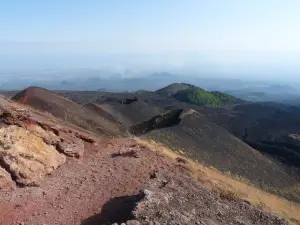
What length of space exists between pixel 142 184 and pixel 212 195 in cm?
242

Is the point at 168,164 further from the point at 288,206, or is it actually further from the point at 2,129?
the point at 288,206

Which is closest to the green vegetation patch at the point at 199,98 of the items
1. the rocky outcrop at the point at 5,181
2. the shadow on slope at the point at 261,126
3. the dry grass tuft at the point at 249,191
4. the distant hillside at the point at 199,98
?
the distant hillside at the point at 199,98

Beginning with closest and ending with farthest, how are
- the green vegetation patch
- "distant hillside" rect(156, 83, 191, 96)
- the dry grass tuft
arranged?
the dry grass tuft → the green vegetation patch → "distant hillside" rect(156, 83, 191, 96)

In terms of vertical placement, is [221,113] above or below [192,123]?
below

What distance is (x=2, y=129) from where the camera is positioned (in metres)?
14.5

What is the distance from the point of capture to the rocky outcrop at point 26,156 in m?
13.3

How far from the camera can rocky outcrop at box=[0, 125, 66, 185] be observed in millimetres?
13305

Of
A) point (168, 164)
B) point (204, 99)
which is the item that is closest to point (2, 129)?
point (168, 164)

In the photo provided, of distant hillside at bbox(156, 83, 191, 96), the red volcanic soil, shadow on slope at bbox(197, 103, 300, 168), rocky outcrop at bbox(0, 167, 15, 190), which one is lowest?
shadow on slope at bbox(197, 103, 300, 168)

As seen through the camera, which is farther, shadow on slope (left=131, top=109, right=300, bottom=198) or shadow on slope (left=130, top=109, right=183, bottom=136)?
shadow on slope (left=130, top=109, right=183, bottom=136)

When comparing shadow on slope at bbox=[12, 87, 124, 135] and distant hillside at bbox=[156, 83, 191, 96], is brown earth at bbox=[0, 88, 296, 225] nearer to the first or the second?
shadow on slope at bbox=[12, 87, 124, 135]

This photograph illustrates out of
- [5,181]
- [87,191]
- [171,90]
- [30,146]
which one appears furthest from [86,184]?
[171,90]

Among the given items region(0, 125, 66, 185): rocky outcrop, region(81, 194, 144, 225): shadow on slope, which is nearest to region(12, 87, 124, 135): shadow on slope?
region(0, 125, 66, 185): rocky outcrop

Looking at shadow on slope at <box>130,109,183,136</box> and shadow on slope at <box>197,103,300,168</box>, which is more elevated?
shadow on slope at <box>130,109,183,136</box>
